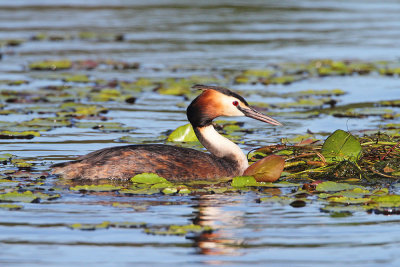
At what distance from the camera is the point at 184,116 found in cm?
1495

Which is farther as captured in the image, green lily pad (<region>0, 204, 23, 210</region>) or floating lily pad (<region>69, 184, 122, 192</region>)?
floating lily pad (<region>69, 184, 122, 192</region>)

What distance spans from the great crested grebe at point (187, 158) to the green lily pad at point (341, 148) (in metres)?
0.73

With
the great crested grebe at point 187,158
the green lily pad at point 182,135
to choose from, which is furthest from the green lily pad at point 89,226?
the green lily pad at point 182,135

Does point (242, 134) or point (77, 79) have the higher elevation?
point (77, 79)

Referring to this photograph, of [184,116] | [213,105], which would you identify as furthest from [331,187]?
[184,116]

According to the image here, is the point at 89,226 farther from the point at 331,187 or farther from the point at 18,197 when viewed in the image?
the point at 331,187

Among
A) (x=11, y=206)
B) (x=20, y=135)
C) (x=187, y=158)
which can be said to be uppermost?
(x=187, y=158)

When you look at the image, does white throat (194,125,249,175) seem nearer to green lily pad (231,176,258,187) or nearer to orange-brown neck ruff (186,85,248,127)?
orange-brown neck ruff (186,85,248,127)

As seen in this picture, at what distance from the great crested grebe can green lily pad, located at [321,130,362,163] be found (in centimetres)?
73

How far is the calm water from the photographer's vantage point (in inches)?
285

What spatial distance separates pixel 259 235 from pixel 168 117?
24.0 ft

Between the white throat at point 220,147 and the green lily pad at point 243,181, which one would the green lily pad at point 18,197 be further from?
the white throat at point 220,147

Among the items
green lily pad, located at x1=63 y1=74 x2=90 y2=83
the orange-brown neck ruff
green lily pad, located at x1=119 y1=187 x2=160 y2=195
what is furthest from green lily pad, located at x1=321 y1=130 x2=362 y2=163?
green lily pad, located at x1=63 y1=74 x2=90 y2=83

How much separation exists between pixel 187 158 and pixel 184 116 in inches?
193
